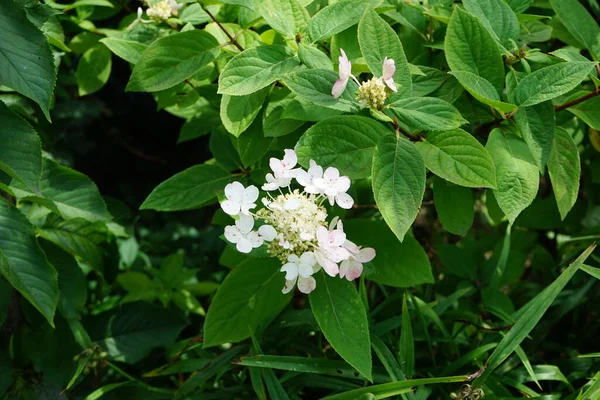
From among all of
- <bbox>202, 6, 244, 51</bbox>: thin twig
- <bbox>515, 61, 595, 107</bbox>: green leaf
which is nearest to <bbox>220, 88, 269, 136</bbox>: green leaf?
<bbox>202, 6, 244, 51</bbox>: thin twig

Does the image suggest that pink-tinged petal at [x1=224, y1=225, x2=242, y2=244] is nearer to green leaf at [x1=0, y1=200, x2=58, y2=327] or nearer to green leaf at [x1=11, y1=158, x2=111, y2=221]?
green leaf at [x1=0, y1=200, x2=58, y2=327]

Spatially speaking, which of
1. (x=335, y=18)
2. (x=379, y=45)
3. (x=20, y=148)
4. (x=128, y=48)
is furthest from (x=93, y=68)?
(x=379, y=45)

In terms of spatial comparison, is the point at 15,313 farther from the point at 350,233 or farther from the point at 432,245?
the point at 432,245

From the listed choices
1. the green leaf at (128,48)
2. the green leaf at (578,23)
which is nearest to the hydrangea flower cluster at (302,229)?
the green leaf at (128,48)

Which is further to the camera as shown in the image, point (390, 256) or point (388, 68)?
point (390, 256)

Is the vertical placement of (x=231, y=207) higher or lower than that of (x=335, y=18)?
lower

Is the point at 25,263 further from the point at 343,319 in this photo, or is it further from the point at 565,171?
the point at 565,171

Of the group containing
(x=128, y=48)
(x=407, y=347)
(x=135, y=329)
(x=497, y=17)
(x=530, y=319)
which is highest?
(x=497, y=17)
